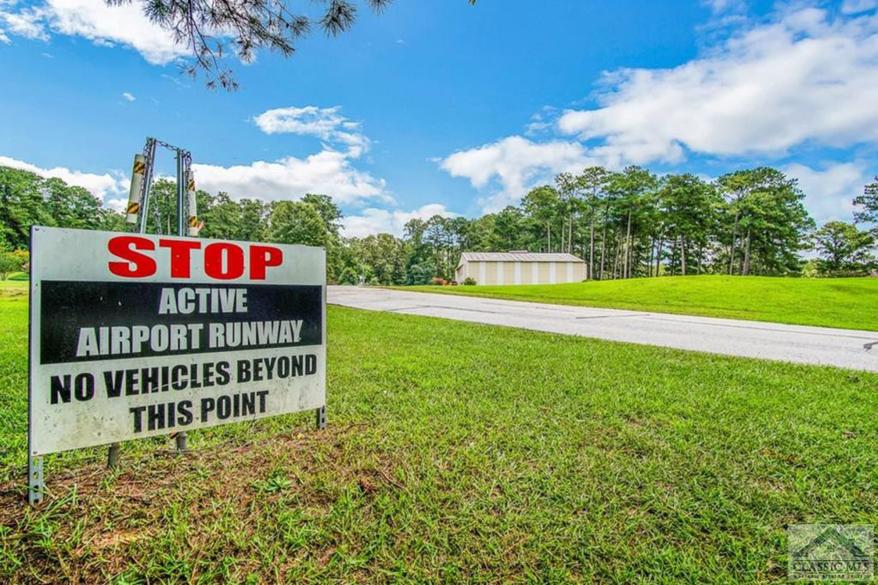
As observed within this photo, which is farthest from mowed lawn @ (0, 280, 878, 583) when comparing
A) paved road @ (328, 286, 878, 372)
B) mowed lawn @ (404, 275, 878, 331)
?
mowed lawn @ (404, 275, 878, 331)

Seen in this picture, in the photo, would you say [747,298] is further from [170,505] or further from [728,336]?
[170,505]

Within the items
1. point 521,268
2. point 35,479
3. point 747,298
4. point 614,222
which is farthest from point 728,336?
point 614,222

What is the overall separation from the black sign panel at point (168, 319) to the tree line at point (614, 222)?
1588 inches

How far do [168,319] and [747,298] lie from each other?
2329cm

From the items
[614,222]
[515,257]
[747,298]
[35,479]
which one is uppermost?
[614,222]

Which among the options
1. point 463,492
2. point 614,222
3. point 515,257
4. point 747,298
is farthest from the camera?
point 614,222

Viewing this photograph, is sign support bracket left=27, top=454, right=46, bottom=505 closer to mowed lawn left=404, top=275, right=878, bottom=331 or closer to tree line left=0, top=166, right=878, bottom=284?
mowed lawn left=404, top=275, right=878, bottom=331

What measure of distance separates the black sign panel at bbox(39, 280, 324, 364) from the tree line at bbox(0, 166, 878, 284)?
4033 cm

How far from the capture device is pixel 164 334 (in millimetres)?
2346

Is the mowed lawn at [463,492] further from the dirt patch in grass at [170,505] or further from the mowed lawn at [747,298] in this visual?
the mowed lawn at [747,298]

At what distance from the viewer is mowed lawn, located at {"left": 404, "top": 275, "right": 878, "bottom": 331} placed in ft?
44.7

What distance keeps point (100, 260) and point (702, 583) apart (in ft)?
10.4

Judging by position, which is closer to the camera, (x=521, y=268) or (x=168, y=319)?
(x=168, y=319)

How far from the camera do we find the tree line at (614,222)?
43531 mm
